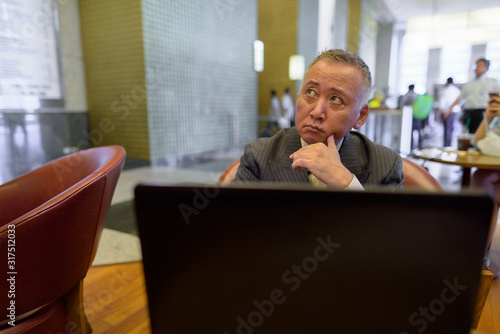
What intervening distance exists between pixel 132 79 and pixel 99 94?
0.84 m

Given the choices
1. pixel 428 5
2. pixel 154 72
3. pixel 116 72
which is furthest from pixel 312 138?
pixel 428 5

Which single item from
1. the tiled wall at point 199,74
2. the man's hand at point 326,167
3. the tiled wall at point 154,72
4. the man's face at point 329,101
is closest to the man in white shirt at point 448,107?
the tiled wall at point 199,74

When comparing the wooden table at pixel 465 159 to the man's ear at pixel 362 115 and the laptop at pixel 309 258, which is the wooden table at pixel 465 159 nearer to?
the man's ear at pixel 362 115

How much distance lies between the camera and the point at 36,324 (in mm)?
1209

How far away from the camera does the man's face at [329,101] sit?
3.55 feet

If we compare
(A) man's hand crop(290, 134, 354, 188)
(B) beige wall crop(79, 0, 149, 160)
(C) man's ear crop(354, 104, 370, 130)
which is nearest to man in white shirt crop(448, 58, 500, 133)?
(C) man's ear crop(354, 104, 370, 130)

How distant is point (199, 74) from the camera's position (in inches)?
261

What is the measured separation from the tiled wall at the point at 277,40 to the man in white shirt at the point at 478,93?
4838mm

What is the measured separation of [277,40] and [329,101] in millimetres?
9097

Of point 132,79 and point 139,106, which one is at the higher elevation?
point 132,79

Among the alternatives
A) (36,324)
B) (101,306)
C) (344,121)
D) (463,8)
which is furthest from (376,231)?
(463,8)

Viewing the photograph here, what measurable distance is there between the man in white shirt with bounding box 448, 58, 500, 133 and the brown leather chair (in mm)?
5834

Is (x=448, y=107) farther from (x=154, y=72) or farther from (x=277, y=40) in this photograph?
(x=154, y=72)

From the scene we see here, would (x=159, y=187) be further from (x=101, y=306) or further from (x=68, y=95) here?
(x=68, y=95)
